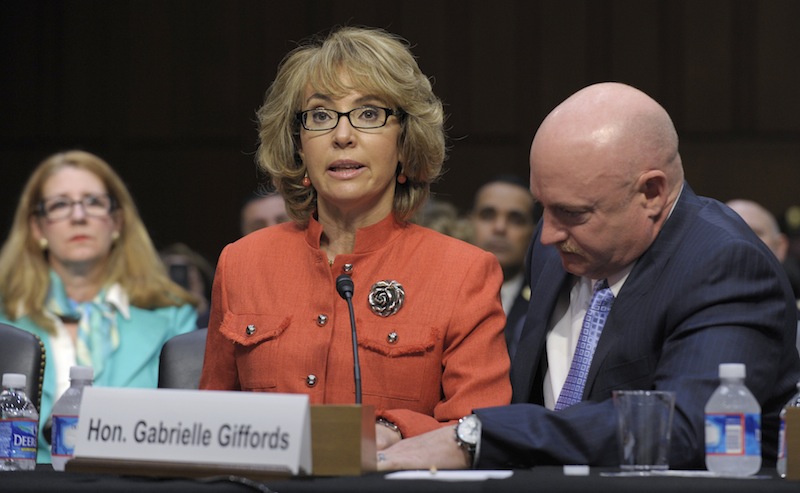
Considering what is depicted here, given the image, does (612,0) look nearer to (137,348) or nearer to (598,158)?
(137,348)

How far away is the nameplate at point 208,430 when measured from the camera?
70.9 inches

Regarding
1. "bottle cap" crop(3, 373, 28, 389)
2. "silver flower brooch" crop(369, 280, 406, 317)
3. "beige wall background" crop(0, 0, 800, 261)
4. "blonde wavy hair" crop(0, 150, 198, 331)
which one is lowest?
"bottle cap" crop(3, 373, 28, 389)

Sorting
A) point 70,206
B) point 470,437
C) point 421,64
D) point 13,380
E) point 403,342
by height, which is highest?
point 421,64

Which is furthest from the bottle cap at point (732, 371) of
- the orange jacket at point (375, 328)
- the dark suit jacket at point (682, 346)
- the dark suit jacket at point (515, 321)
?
the dark suit jacket at point (515, 321)

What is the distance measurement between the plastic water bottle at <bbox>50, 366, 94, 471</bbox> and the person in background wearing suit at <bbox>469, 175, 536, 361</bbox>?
3.13 meters

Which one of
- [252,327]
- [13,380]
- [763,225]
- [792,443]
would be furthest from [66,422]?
[763,225]

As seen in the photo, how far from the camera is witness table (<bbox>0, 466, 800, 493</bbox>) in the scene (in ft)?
5.53

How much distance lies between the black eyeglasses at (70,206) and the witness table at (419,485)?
2692 mm

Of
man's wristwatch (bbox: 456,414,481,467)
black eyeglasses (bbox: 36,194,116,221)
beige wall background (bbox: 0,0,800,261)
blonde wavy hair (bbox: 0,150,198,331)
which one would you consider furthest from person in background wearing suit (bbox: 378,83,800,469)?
beige wall background (bbox: 0,0,800,261)

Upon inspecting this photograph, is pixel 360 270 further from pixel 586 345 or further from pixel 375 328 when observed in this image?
pixel 586 345

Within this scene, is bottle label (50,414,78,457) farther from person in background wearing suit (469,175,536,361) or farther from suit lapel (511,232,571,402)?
person in background wearing suit (469,175,536,361)

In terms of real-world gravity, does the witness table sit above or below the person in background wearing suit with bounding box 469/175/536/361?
below

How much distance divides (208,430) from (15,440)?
0.57 metres

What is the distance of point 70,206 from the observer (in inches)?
174
